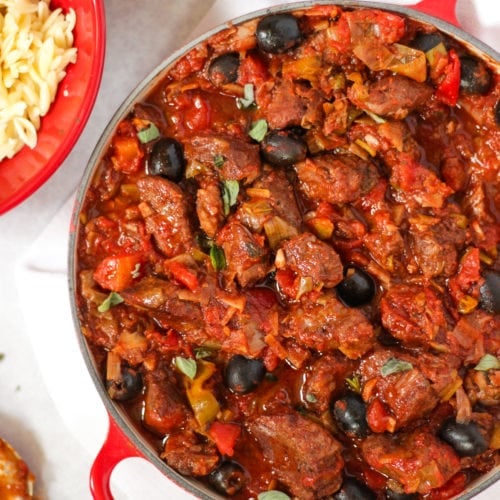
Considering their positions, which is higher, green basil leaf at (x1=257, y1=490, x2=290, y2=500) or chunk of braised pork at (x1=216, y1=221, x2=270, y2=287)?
chunk of braised pork at (x1=216, y1=221, x2=270, y2=287)

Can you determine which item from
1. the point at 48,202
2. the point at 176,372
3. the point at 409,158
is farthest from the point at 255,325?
the point at 48,202

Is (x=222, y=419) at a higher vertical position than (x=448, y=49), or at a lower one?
lower

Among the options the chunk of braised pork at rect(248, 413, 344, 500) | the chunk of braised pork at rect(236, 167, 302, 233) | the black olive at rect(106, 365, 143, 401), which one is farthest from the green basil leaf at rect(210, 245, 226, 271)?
the chunk of braised pork at rect(248, 413, 344, 500)

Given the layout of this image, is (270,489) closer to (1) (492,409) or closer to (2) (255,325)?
(2) (255,325)

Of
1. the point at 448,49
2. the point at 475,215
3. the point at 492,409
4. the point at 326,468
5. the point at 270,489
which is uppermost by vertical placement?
the point at 448,49

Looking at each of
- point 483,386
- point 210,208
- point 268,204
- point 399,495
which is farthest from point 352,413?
point 210,208

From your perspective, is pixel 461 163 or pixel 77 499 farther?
pixel 77 499

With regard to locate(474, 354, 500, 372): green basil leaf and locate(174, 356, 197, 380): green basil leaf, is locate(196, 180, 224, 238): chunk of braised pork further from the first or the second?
locate(474, 354, 500, 372): green basil leaf
